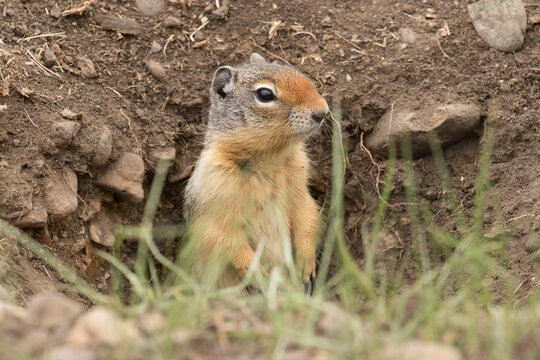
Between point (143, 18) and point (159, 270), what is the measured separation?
2.72 m

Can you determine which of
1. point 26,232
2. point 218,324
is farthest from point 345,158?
point 218,324

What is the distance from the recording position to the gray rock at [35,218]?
236 inches

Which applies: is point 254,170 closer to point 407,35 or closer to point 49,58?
point 49,58

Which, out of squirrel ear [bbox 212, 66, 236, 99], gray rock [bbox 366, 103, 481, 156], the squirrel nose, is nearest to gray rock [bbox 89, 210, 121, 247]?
squirrel ear [bbox 212, 66, 236, 99]

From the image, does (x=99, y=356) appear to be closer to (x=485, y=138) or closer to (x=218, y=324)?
(x=218, y=324)

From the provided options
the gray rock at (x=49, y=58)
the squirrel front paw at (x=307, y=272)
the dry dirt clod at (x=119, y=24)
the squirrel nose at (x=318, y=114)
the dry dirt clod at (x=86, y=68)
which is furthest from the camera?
the dry dirt clod at (x=119, y=24)

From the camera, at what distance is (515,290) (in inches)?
Result: 223

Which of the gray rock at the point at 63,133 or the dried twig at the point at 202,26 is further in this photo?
the dried twig at the point at 202,26

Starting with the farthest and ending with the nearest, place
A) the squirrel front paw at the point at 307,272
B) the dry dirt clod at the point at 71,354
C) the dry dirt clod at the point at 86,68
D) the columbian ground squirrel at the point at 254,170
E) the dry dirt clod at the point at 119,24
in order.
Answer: the dry dirt clod at the point at 119,24
the dry dirt clod at the point at 86,68
the squirrel front paw at the point at 307,272
the columbian ground squirrel at the point at 254,170
the dry dirt clod at the point at 71,354

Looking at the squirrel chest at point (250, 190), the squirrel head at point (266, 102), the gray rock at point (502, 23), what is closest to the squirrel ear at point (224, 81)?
the squirrel head at point (266, 102)

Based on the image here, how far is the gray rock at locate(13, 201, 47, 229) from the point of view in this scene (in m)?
6.00

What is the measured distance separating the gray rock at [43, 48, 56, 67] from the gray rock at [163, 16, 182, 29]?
4.39ft

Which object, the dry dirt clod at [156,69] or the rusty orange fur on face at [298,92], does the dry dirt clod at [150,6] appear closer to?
the dry dirt clod at [156,69]

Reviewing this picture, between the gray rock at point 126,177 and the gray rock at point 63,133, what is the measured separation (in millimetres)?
633
